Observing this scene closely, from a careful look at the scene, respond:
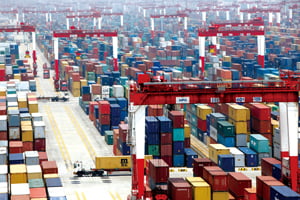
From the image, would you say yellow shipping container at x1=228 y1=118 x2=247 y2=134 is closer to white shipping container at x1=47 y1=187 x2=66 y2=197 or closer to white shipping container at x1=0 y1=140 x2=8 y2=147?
white shipping container at x1=0 y1=140 x2=8 y2=147

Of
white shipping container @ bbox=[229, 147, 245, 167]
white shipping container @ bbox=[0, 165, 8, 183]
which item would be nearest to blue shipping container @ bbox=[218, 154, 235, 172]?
white shipping container @ bbox=[229, 147, 245, 167]

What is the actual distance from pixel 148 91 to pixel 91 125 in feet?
146

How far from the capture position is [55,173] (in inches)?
2569

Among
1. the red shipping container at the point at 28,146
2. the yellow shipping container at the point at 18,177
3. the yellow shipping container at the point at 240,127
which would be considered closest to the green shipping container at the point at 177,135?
the yellow shipping container at the point at 240,127

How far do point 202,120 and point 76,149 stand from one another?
15.2 metres

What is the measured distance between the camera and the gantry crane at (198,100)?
58.1m

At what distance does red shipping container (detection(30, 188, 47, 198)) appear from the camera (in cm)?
5491

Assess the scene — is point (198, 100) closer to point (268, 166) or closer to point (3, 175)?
point (268, 166)

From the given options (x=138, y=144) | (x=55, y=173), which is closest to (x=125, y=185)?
(x=55, y=173)

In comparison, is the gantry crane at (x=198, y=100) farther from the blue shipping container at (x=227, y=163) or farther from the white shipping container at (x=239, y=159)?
the white shipping container at (x=239, y=159)

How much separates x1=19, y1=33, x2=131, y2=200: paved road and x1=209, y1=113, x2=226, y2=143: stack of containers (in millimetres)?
11669

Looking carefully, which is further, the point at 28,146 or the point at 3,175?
the point at 28,146

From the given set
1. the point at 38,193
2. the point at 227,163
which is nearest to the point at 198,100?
the point at 227,163

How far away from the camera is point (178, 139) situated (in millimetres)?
75375
